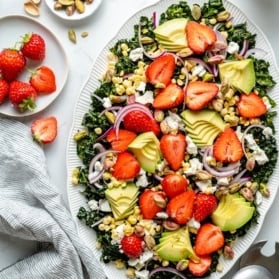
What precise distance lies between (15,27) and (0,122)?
24cm

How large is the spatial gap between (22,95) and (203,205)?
1.69ft

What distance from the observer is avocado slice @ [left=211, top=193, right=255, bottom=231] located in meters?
1.88

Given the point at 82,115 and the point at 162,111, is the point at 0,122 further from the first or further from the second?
the point at 162,111

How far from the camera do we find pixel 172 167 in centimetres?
190

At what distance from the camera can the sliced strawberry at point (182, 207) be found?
6.15 ft

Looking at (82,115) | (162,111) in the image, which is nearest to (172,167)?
(162,111)

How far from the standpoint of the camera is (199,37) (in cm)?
188

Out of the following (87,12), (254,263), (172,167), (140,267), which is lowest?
(140,267)

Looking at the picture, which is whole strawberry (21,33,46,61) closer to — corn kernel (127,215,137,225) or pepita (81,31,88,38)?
Result: pepita (81,31,88,38)

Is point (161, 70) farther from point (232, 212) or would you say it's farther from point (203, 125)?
point (232, 212)

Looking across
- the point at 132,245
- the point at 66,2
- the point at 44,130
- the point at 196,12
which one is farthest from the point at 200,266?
the point at 66,2

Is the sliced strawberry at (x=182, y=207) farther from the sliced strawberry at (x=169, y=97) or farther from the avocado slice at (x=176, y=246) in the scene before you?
the sliced strawberry at (x=169, y=97)

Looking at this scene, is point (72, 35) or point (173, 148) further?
point (72, 35)

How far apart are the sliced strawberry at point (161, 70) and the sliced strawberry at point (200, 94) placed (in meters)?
0.06
